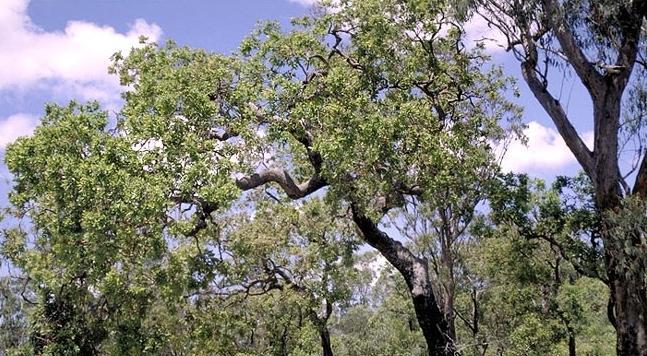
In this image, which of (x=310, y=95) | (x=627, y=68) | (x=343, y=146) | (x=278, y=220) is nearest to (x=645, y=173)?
(x=627, y=68)

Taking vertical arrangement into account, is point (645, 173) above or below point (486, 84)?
below

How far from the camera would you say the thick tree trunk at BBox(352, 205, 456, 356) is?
13.6 m

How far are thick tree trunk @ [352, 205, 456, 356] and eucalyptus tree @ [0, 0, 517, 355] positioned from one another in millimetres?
29

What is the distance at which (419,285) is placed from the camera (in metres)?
13.8

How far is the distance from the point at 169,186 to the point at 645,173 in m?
8.32

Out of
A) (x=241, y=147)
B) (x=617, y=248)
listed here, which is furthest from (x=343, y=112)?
(x=617, y=248)

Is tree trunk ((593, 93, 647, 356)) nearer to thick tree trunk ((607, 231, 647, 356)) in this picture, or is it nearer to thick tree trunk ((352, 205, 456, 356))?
thick tree trunk ((607, 231, 647, 356))

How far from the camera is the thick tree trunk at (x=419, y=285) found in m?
13.6

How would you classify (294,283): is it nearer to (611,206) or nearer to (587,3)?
(611,206)

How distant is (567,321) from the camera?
19375 mm

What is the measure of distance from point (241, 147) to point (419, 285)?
4.54 meters

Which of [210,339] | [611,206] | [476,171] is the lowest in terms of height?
[210,339]

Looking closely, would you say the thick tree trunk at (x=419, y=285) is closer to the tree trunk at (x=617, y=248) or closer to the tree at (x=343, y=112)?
the tree at (x=343, y=112)

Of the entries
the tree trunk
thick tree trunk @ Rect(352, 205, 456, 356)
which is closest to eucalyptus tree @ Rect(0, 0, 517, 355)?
thick tree trunk @ Rect(352, 205, 456, 356)
